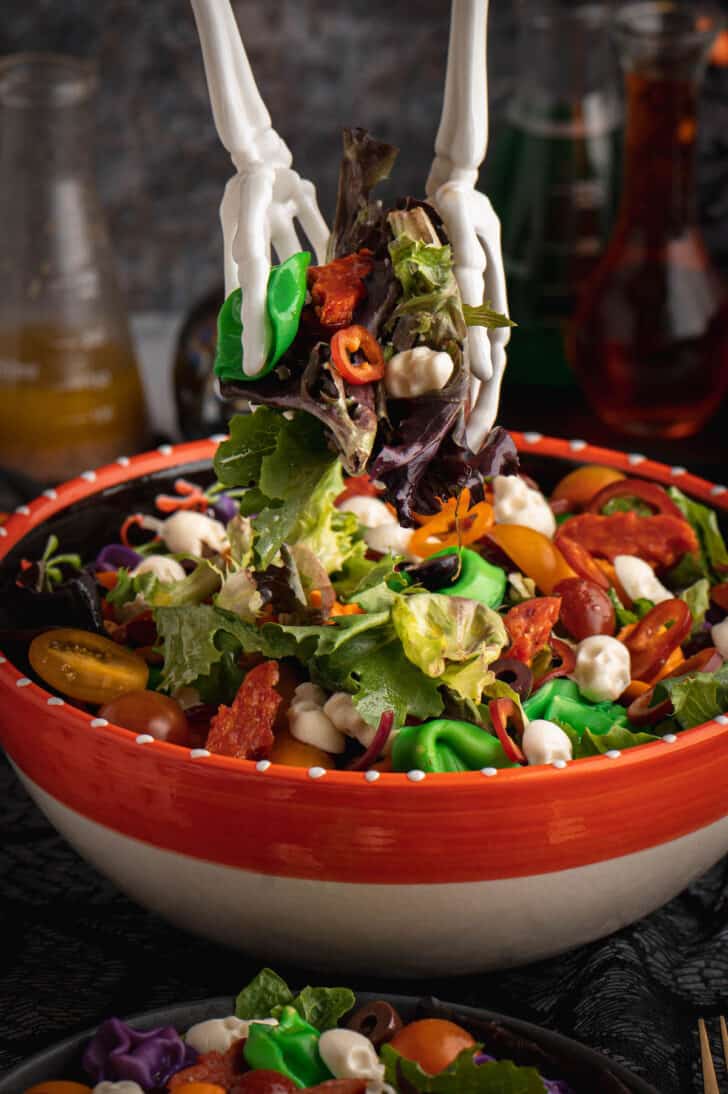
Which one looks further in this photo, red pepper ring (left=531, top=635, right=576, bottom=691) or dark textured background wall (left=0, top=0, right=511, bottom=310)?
dark textured background wall (left=0, top=0, right=511, bottom=310)

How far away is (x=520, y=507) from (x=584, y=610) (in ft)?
0.54

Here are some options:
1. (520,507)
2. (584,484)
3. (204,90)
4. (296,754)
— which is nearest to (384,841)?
(296,754)

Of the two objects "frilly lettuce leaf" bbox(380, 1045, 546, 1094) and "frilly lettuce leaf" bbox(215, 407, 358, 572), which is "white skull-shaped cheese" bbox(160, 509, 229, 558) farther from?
"frilly lettuce leaf" bbox(380, 1045, 546, 1094)

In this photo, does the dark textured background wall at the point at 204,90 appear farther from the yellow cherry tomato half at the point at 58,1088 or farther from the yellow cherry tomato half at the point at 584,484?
the yellow cherry tomato half at the point at 58,1088

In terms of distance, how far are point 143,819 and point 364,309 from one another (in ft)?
1.34

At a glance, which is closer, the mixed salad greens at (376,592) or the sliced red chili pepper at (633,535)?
the mixed salad greens at (376,592)

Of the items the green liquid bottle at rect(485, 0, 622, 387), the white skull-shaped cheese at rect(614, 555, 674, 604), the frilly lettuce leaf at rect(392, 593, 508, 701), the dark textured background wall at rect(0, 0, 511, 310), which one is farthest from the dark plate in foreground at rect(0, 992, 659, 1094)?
the dark textured background wall at rect(0, 0, 511, 310)

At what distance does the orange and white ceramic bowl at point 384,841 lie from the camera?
111 centimetres

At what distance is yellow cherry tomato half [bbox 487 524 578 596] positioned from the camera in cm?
141

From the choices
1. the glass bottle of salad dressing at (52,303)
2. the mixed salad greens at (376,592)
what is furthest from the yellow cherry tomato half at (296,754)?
the glass bottle of salad dressing at (52,303)

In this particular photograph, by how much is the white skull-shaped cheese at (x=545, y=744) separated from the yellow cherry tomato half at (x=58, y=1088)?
0.39 m

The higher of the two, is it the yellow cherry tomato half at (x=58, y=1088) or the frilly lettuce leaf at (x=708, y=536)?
the yellow cherry tomato half at (x=58, y=1088)

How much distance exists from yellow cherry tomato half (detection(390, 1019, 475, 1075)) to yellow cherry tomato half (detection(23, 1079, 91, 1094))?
0.65 ft

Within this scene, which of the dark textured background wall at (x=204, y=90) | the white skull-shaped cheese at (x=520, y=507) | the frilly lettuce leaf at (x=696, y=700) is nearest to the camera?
the frilly lettuce leaf at (x=696, y=700)
